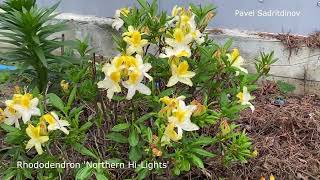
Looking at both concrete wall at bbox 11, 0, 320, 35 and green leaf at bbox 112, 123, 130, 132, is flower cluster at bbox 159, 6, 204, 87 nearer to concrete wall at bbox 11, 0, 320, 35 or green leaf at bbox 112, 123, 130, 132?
green leaf at bbox 112, 123, 130, 132

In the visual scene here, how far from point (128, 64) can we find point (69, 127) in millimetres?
431

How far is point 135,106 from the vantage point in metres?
2.55

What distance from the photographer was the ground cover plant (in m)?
2.26

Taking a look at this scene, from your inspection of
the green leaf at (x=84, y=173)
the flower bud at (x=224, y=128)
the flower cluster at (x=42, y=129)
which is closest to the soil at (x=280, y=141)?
the flower bud at (x=224, y=128)

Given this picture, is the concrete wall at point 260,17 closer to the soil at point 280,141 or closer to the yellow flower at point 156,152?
the soil at point 280,141

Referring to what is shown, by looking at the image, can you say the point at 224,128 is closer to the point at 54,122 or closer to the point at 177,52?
the point at 177,52

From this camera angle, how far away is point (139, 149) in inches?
96.1

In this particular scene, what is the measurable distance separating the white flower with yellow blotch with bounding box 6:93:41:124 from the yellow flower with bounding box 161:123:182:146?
1.78ft

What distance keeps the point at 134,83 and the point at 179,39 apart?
35cm

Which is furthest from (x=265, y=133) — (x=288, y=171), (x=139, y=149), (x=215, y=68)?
(x=139, y=149)

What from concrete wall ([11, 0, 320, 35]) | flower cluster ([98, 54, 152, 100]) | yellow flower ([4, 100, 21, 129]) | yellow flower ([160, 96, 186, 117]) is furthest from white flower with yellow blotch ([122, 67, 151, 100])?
concrete wall ([11, 0, 320, 35])

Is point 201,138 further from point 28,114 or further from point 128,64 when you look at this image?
point 28,114

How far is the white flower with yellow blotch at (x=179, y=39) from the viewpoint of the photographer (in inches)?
96.8

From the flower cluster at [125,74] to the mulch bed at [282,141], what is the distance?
719mm
